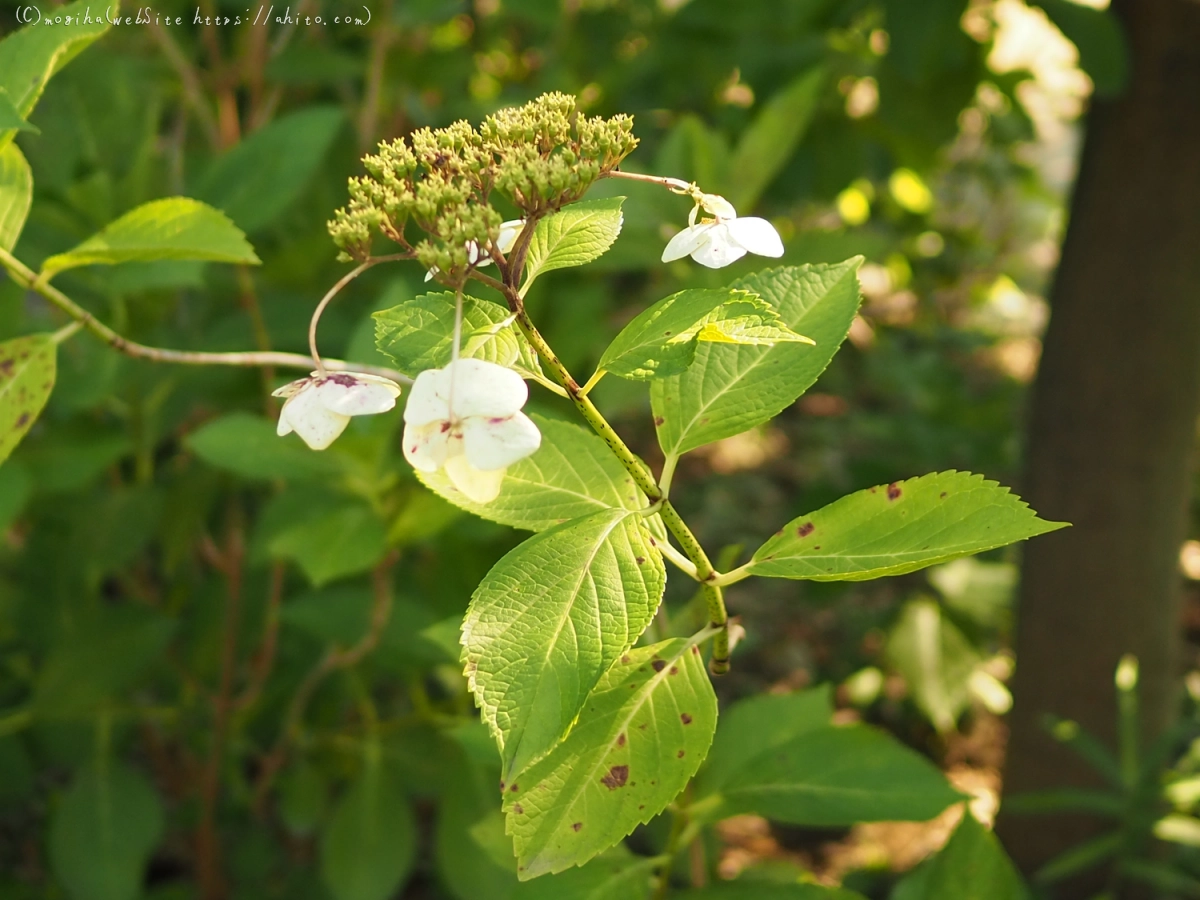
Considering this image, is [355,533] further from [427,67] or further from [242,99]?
[242,99]

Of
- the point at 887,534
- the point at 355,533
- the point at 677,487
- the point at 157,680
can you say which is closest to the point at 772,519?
the point at 677,487

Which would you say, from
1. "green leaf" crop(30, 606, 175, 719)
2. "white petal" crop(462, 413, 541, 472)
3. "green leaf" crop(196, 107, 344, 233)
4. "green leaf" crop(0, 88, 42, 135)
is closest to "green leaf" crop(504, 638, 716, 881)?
"white petal" crop(462, 413, 541, 472)

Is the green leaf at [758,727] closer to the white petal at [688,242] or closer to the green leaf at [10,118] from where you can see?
the white petal at [688,242]

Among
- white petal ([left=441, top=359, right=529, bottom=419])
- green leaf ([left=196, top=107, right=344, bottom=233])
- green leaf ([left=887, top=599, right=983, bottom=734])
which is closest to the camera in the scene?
white petal ([left=441, top=359, right=529, bottom=419])

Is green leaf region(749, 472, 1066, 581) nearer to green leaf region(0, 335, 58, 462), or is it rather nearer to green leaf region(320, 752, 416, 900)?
green leaf region(0, 335, 58, 462)

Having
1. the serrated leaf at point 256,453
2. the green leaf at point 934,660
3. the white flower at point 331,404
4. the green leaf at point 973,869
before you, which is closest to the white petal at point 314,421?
the white flower at point 331,404
